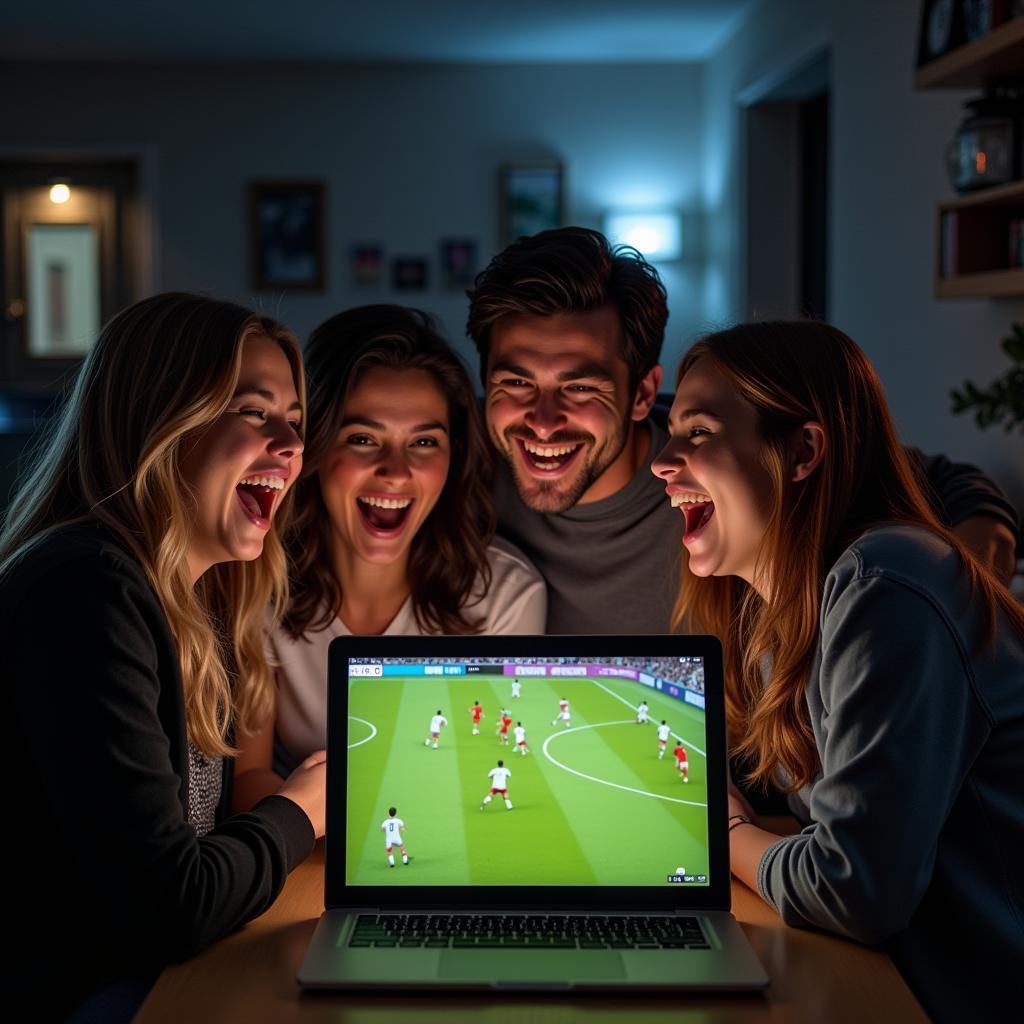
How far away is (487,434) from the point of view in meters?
2.18

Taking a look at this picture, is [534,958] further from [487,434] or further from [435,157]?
[435,157]

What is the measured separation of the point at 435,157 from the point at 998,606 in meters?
6.83

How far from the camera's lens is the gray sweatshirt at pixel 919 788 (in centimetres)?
118

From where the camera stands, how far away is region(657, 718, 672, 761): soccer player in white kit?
1.30 metres

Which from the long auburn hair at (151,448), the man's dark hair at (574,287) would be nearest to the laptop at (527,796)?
the long auburn hair at (151,448)

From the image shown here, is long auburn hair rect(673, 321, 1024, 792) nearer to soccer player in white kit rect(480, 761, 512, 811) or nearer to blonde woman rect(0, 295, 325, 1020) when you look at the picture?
soccer player in white kit rect(480, 761, 512, 811)

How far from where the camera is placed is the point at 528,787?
1.30m

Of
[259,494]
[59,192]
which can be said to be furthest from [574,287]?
[59,192]

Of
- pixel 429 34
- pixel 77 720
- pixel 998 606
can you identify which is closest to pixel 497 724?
pixel 77 720

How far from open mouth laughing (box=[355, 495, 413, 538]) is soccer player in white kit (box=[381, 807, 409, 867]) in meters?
0.75

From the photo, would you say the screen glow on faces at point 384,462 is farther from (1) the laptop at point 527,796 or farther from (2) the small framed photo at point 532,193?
(2) the small framed photo at point 532,193

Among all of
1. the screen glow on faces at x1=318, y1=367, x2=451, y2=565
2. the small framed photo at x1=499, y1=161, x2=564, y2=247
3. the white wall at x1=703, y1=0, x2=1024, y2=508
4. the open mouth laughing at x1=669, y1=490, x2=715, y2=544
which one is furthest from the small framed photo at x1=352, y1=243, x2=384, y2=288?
the open mouth laughing at x1=669, y1=490, x2=715, y2=544

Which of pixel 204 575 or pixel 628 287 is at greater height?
pixel 628 287

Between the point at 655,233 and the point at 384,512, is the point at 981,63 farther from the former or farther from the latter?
the point at 655,233
